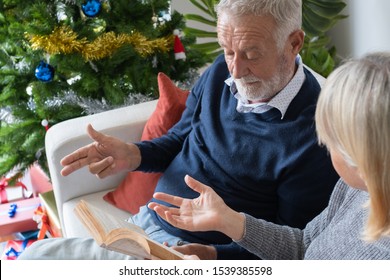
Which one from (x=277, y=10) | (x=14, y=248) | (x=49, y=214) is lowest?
(x=14, y=248)

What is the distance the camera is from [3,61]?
238cm

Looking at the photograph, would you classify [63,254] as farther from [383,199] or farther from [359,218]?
[383,199]

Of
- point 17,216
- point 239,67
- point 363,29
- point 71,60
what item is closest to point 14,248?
point 17,216

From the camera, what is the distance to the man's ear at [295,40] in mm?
1633

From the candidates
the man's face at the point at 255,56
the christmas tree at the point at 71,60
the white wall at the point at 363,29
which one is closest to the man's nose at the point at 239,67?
the man's face at the point at 255,56

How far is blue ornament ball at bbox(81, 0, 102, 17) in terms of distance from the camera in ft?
7.38

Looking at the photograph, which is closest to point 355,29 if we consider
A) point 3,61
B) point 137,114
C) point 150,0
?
point 150,0

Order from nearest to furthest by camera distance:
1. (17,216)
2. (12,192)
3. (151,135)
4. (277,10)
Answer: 1. (277,10)
2. (151,135)
3. (17,216)
4. (12,192)

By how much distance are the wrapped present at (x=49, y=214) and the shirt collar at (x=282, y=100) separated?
0.96 metres

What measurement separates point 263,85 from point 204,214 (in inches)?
17.6

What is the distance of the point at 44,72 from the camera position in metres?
2.31

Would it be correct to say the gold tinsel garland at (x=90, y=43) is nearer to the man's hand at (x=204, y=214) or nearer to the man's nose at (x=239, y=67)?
the man's nose at (x=239, y=67)

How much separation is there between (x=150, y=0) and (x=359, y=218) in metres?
1.42

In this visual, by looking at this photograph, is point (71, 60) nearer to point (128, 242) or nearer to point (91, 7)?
point (91, 7)
